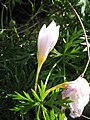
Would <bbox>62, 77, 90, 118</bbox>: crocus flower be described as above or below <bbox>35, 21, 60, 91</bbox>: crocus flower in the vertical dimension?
below

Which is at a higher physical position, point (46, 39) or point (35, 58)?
point (46, 39)

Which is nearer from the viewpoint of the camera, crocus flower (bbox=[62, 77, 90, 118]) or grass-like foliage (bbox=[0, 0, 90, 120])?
crocus flower (bbox=[62, 77, 90, 118])

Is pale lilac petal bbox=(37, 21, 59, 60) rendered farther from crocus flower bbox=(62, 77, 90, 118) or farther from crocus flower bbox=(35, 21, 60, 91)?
crocus flower bbox=(62, 77, 90, 118)

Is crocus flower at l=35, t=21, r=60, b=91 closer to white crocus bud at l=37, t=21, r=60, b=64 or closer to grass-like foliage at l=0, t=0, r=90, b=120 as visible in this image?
white crocus bud at l=37, t=21, r=60, b=64

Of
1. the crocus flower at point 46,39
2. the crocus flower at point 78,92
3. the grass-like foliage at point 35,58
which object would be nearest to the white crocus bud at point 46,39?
the crocus flower at point 46,39

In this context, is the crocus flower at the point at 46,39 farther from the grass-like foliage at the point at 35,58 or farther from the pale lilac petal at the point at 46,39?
the grass-like foliage at the point at 35,58

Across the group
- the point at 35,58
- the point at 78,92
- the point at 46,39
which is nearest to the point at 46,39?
the point at 46,39

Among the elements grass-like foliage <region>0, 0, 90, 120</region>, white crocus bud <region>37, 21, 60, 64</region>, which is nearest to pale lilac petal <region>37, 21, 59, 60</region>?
white crocus bud <region>37, 21, 60, 64</region>

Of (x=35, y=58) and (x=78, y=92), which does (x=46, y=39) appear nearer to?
(x=78, y=92)

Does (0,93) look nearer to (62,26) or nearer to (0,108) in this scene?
(0,108)

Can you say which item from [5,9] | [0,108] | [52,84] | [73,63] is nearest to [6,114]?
[0,108]

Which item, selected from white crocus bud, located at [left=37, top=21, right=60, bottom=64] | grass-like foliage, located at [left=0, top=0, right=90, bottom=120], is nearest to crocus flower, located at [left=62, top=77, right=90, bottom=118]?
white crocus bud, located at [left=37, top=21, right=60, bottom=64]

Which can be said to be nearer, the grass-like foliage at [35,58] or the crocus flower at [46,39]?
the crocus flower at [46,39]
